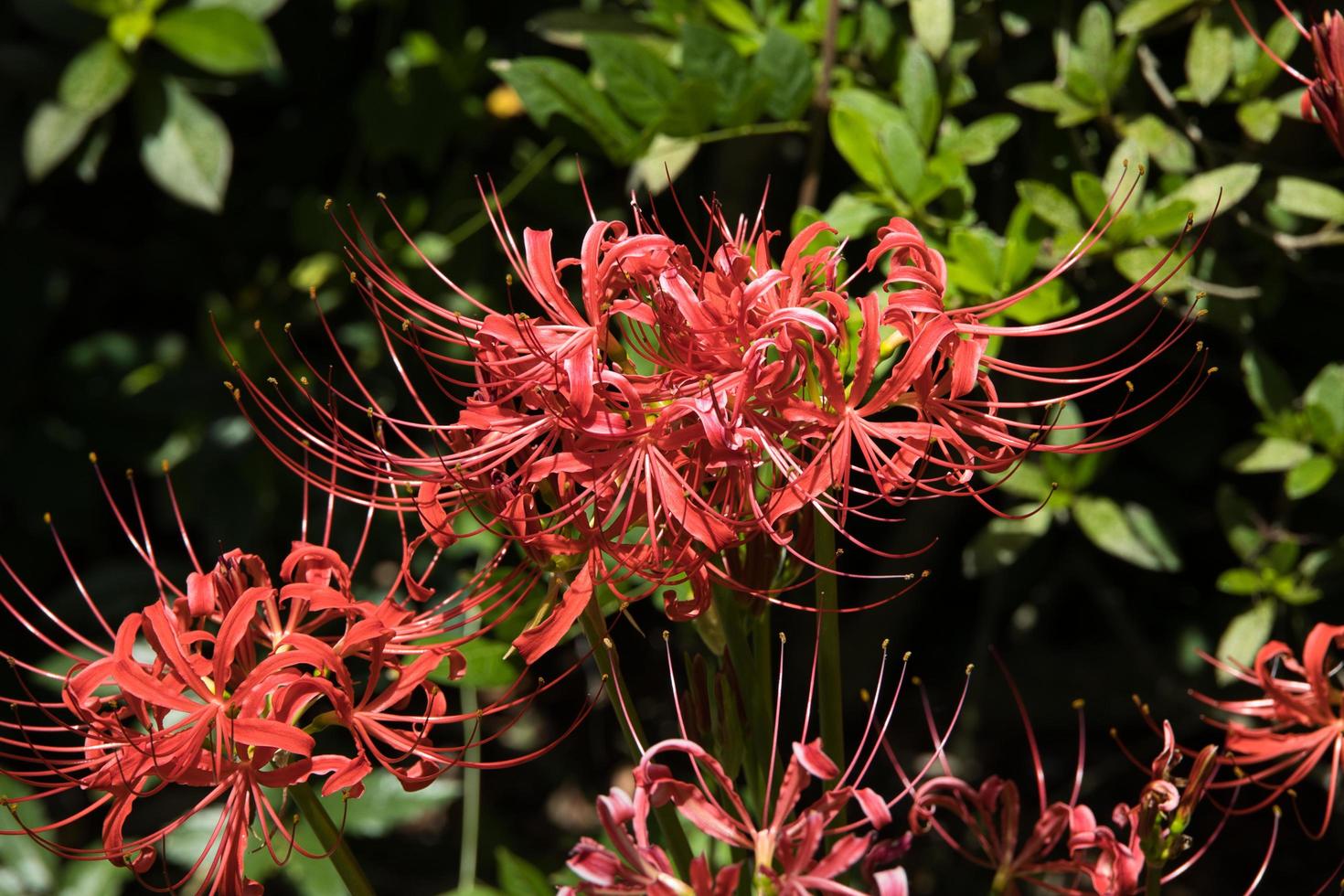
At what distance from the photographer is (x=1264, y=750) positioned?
107 centimetres

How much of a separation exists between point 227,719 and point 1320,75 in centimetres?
87

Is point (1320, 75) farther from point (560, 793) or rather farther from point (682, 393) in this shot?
point (560, 793)

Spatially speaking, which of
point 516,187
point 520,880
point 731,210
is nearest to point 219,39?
point 516,187

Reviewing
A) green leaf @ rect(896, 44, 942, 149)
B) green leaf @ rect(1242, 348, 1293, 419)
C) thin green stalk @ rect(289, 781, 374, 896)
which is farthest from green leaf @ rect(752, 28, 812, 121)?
thin green stalk @ rect(289, 781, 374, 896)

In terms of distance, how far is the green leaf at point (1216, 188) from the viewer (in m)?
1.33

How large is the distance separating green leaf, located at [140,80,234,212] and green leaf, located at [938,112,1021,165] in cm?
87

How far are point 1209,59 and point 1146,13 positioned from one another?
79 mm

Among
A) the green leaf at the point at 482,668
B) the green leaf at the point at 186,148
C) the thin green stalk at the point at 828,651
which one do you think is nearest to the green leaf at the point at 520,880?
the green leaf at the point at 482,668

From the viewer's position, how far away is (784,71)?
4.83 ft

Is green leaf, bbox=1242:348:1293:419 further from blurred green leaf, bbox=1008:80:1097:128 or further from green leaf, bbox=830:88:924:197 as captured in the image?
green leaf, bbox=830:88:924:197

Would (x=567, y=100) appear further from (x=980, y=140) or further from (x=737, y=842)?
(x=737, y=842)

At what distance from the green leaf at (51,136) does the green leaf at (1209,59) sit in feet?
4.14

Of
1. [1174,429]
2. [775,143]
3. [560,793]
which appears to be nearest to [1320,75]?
[1174,429]

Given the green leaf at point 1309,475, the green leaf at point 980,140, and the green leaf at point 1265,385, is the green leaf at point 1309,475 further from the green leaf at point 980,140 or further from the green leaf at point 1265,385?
the green leaf at point 980,140
